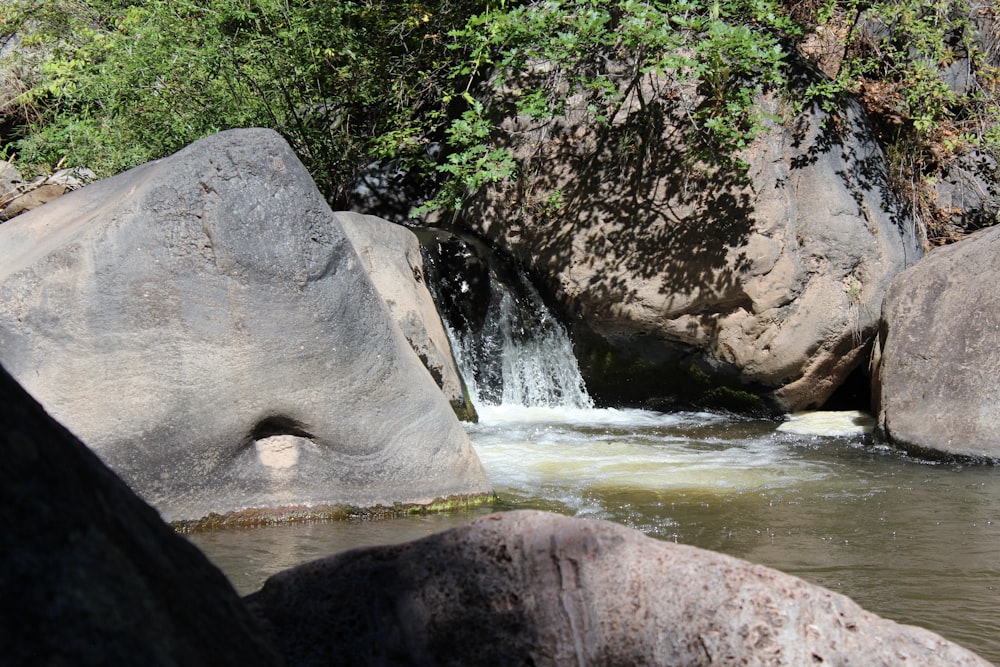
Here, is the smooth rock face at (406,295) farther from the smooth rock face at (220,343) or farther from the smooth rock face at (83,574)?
the smooth rock face at (83,574)

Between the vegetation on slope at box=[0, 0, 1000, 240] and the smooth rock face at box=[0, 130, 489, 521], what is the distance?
11.2 feet


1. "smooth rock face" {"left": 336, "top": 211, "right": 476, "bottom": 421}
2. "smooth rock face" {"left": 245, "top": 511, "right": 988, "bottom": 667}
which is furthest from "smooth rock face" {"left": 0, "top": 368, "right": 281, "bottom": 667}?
"smooth rock face" {"left": 336, "top": 211, "right": 476, "bottom": 421}

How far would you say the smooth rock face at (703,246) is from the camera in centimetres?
839

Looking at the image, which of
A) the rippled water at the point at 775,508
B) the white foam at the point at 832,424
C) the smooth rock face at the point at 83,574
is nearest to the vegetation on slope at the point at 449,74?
the white foam at the point at 832,424

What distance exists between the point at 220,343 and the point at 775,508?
9.41 ft

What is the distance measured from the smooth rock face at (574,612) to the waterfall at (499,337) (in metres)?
6.65

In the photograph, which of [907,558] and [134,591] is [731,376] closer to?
[907,558]

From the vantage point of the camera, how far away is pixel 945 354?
22.3 ft

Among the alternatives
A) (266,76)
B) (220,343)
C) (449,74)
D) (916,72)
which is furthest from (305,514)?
(916,72)

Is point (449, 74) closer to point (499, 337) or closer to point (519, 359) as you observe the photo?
point (499, 337)

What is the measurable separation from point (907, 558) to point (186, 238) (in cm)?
348

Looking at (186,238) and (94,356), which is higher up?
(186,238)

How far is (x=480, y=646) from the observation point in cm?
189

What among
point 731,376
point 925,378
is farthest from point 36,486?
point 731,376
